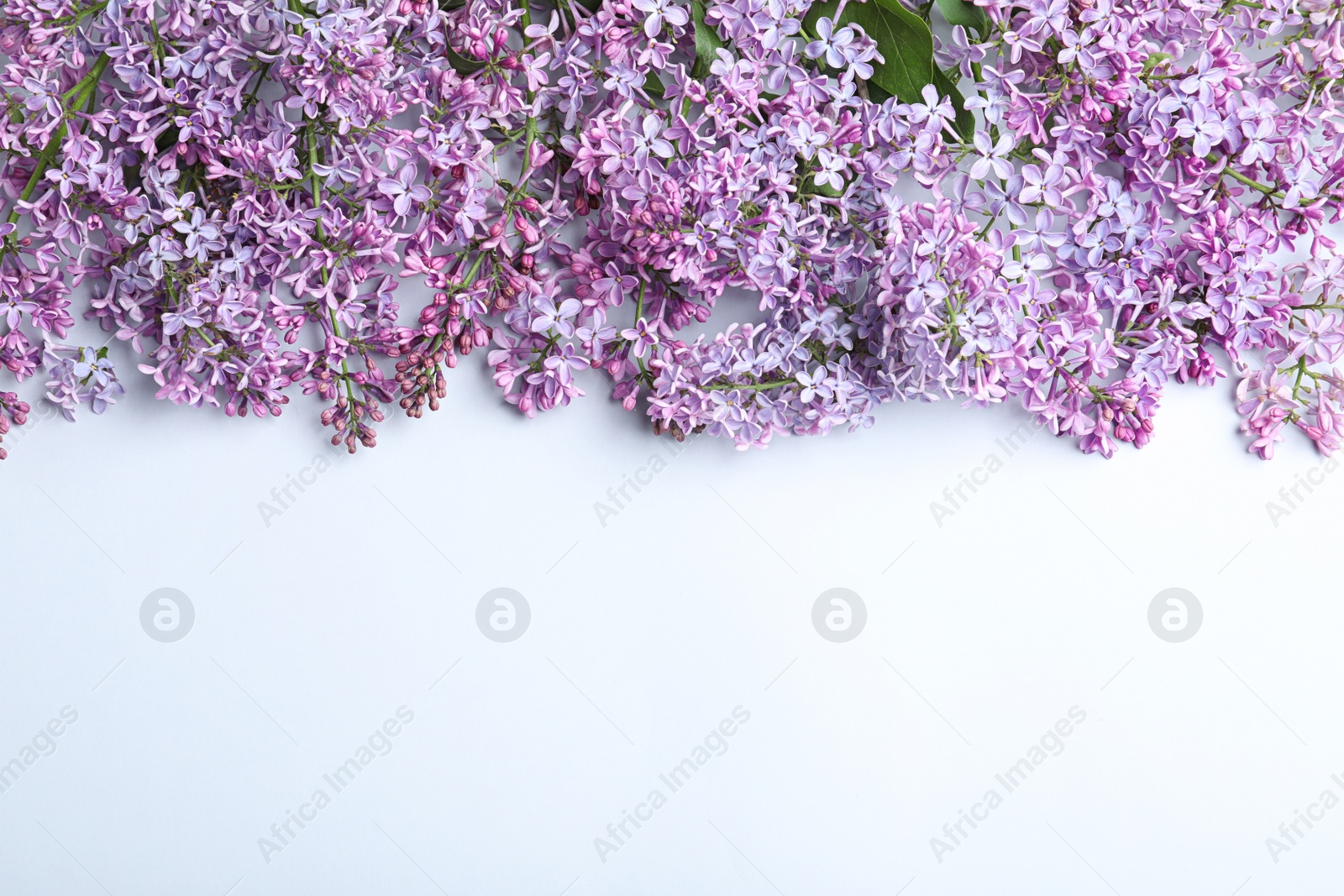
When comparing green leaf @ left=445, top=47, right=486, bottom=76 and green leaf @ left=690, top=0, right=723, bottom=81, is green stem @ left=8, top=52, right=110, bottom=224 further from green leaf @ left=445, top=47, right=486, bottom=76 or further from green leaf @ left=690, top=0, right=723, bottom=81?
green leaf @ left=690, top=0, right=723, bottom=81

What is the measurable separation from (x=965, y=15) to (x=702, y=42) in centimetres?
40

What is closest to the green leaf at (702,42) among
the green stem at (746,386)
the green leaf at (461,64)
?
the green leaf at (461,64)

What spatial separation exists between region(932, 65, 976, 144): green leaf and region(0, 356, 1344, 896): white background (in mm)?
427

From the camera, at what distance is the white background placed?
4.76ft

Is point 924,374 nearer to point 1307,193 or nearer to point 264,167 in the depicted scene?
point 1307,193

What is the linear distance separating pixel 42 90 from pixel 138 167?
0.49 feet

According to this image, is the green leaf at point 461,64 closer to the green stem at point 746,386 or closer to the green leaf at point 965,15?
the green stem at point 746,386

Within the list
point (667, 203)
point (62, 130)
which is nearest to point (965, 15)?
point (667, 203)

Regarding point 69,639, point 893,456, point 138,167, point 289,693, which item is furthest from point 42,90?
point 893,456

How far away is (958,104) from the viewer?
55.2 inches

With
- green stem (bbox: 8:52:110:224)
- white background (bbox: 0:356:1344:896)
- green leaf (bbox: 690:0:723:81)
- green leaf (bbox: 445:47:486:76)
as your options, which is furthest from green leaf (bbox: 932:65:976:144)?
green stem (bbox: 8:52:110:224)

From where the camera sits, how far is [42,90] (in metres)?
1.26

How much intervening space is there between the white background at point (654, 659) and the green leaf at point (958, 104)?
43 cm

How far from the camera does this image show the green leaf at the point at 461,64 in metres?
1.32
